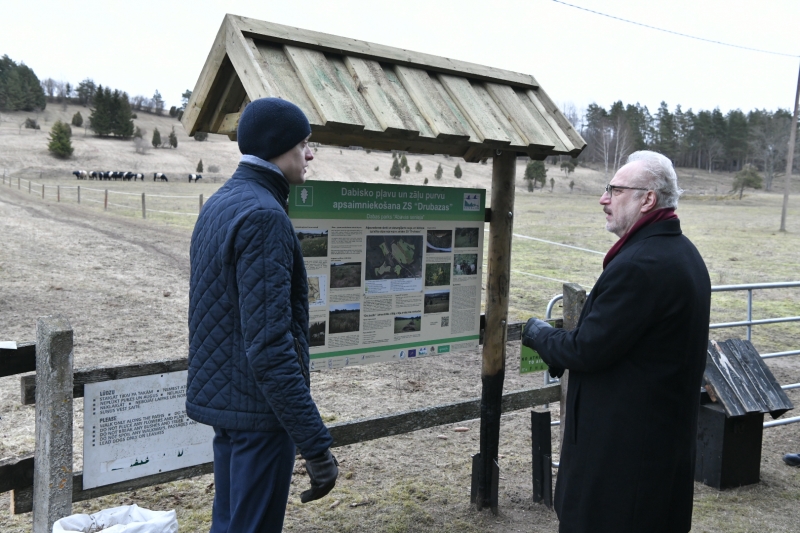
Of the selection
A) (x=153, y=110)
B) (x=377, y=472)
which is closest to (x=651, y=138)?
(x=153, y=110)

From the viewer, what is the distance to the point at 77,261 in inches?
565

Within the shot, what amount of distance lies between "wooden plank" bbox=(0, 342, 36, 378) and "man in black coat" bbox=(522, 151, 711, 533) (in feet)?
7.47

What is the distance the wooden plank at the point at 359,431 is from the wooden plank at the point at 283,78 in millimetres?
1699

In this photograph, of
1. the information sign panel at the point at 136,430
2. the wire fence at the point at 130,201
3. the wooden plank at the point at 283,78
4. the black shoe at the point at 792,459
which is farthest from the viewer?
the wire fence at the point at 130,201

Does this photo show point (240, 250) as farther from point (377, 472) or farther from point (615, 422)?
point (377, 472)

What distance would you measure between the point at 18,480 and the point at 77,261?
1236 centimetres

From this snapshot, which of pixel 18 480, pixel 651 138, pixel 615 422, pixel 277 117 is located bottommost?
pixel 18 480

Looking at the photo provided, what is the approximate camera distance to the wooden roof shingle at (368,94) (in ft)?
10.3

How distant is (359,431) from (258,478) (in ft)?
5.15

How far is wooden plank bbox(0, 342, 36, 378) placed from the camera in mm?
2995

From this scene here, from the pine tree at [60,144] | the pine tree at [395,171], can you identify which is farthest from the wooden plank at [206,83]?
the pine tree at [60,144]

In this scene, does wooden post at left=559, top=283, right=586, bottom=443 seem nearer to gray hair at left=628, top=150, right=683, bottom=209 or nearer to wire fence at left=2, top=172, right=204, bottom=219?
gray hair at left=628, top=150, right=683, bottom=209

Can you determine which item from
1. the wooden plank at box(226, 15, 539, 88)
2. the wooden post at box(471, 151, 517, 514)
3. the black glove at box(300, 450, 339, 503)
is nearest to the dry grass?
the wooden post at box(471, 151, 517, 514)

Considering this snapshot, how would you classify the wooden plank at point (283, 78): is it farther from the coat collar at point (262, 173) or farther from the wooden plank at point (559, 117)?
the wooden plank at point (559, 117)
